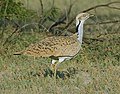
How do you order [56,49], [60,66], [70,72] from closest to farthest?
[56,49] → [70,72] → [60,66]

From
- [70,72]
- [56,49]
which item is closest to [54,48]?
[56,49]

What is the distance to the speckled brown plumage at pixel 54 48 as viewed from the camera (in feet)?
23.5

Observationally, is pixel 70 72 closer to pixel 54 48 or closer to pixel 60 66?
pixel 60 66

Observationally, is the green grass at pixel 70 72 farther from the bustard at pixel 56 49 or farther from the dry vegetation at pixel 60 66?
the bustard at pixel 56 49

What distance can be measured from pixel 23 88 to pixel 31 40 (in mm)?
3144

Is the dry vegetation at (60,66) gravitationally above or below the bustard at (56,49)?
below

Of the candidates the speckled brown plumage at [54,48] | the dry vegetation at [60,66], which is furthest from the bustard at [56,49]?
the dry vegetation at [60,66]

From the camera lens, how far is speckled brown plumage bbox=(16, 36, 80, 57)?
23.5 feet

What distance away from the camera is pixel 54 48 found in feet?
23.5

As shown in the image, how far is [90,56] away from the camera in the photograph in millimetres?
8984

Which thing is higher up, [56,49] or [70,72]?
[56,49]

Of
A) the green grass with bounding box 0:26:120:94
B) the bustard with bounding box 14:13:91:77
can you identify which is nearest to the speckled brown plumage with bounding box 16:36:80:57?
the bustard with bounding box 14:13:91:77

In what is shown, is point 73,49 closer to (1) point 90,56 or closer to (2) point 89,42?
(1) point 90,56

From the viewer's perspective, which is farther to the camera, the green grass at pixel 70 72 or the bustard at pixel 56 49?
the bustard at pixel 56 49
